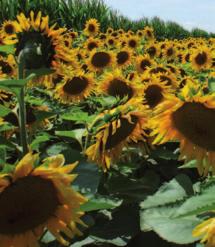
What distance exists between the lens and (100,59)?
657 centimetres

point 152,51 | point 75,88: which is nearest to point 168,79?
Result: point 75,88

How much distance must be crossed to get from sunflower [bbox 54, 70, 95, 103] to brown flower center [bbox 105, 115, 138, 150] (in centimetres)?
207

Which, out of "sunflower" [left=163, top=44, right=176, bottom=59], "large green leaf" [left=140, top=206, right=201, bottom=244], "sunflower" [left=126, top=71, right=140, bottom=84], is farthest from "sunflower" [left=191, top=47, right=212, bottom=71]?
"large green leaf" [left=140, top=206, right=201, bottom=244]

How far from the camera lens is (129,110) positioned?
8.93 feet

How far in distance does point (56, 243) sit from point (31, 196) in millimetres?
660

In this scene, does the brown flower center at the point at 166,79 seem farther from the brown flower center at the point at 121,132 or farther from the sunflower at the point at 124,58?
the sunflower at the point at 124,58

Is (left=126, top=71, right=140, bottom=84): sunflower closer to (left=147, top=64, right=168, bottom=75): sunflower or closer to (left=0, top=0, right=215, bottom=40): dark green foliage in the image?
(left=147, top=64, right=168, bottom=75): sunflower

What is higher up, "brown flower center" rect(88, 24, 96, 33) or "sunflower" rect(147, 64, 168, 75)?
"brown flower center" rect(88, 24, 96, 33)

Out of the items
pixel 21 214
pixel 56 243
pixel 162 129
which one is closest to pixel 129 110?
pixel 162 129

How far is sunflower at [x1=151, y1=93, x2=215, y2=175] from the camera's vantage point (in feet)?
7.79

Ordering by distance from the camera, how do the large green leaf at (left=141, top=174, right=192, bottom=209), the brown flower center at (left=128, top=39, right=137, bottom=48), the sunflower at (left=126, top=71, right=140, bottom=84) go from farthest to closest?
the brown flower center at (left=128, top=39, right=137, bottom=48) → the sunflower at (left=126, top=71, right=140, bottom=84) → the large green leaf at (left=141, top=174, right=192, bottom=209)

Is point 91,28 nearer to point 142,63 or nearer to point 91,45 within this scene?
point 91,45

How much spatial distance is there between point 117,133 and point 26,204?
43.3 inches

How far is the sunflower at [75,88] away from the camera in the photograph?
4.82 m
